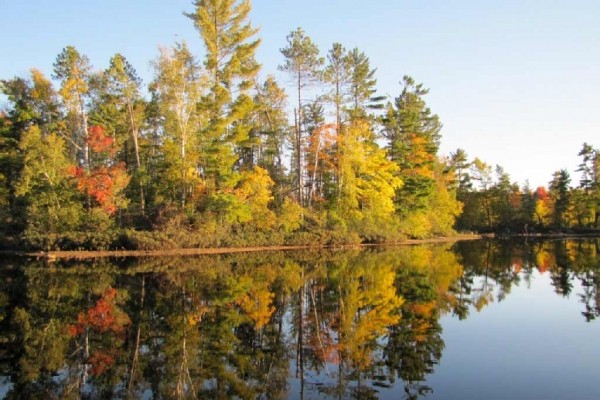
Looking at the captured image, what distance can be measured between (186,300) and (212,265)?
10.1 m

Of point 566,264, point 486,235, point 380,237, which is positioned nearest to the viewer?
point 566,264

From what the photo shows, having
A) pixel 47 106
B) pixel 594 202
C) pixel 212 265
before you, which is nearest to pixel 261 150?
pixel 47 106

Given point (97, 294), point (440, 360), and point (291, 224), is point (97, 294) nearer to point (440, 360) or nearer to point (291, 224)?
point (440, 360)

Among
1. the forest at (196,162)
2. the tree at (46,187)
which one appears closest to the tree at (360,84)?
the forest at (196,162)

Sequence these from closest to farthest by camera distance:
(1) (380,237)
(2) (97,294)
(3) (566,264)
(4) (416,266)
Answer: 1. (2) (97,294)
2. (4) (416,266)
3. (3) (566,264)
4. (1) (380,237)

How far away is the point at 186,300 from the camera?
14.6 m

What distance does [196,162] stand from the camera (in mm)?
36062

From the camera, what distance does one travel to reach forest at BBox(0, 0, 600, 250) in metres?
32.4

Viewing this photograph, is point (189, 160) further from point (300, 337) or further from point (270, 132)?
point (300, 337)

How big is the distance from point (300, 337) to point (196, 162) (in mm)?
27457

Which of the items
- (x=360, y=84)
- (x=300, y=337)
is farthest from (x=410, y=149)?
(x=300, y=337)

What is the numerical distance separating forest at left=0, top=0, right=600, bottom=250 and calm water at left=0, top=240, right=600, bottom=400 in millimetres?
13766

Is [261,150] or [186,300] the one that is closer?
[186,300]

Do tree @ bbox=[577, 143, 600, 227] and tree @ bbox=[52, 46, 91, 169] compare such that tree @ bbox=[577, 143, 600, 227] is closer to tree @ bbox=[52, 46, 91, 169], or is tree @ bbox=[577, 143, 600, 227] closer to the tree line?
the tree line
